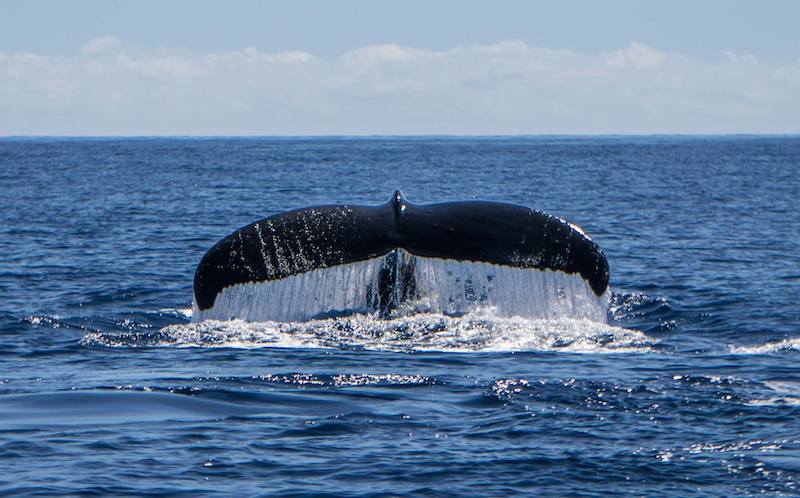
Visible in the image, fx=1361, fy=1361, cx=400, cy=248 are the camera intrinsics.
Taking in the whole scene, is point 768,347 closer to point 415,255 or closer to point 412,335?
point 412,335

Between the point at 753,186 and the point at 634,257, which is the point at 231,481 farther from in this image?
the point at 753,186

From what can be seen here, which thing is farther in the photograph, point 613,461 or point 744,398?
point 744,398

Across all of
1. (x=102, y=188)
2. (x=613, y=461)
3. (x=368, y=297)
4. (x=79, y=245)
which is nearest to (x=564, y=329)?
(x=368, y=297)

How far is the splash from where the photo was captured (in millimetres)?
12336

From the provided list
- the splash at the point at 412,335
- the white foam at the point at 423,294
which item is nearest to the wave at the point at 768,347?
the splash at the point at 412,335

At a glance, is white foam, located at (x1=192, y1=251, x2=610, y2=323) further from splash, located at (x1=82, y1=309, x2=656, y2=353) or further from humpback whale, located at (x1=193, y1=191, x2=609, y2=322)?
splash, located at (x1=82, y1=309, x2=656, y2=353)

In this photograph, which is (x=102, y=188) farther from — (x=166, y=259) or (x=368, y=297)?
(x=368, y=297)

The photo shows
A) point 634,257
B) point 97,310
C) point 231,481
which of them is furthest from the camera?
point 634,257

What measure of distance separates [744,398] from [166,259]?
46.1ft

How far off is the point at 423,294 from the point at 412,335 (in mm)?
471

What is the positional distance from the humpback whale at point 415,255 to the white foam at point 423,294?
12 mm

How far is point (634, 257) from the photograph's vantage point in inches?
907

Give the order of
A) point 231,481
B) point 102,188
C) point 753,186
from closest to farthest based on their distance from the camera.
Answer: point 231,481 → point 102,188 → point 753,186

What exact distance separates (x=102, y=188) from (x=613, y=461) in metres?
43.1
